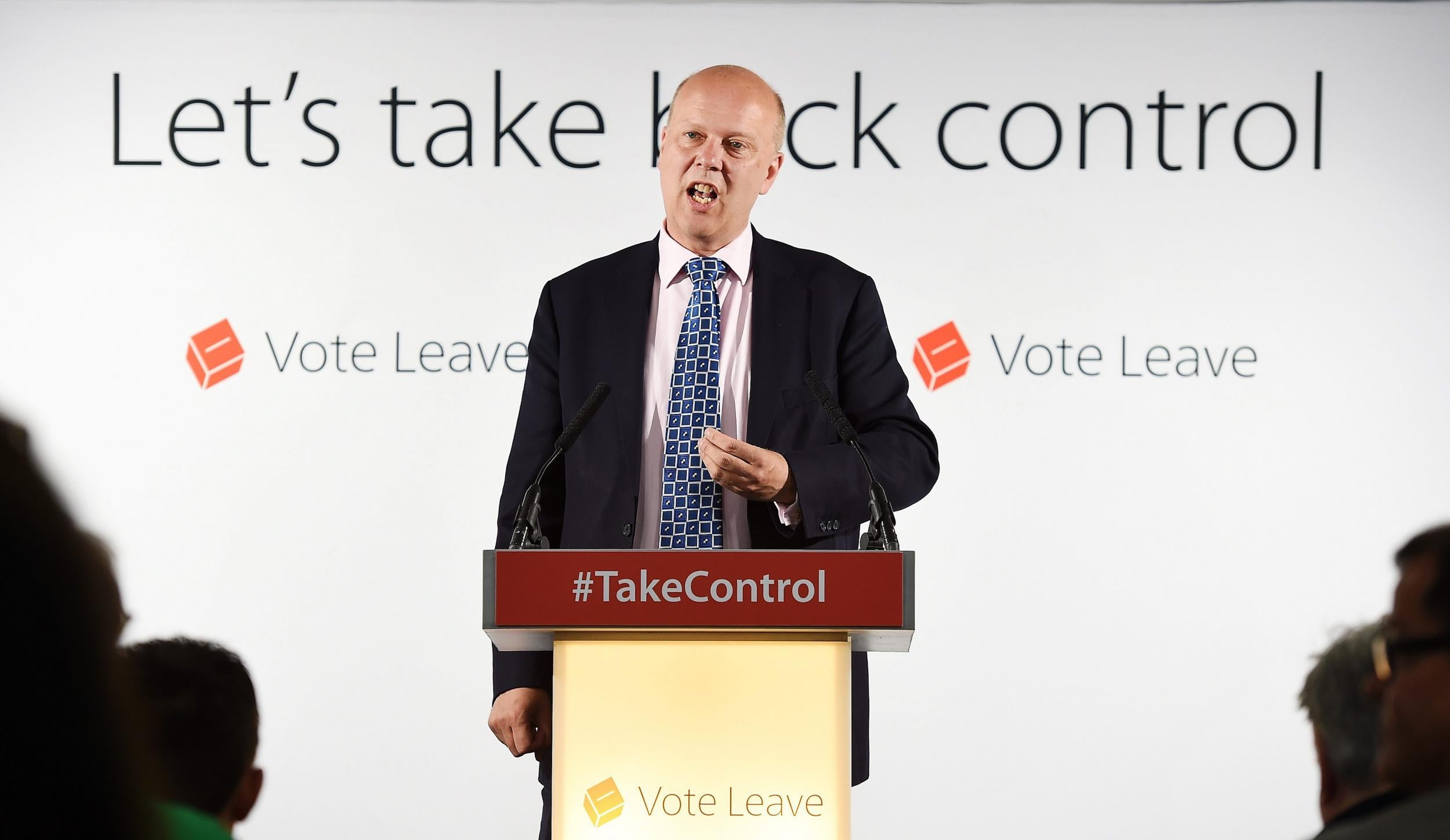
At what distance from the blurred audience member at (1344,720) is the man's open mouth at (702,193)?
1.45 m

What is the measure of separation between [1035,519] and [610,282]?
160cm

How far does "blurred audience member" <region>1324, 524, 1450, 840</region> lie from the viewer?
2.13ft

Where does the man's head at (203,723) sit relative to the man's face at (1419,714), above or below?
below

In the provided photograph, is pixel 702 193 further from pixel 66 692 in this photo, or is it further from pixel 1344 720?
pixel 66 692

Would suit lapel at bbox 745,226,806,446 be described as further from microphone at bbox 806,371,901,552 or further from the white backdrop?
the white backdrop

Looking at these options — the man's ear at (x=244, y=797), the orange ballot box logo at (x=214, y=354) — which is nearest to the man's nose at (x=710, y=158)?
the man's ear at (x=244, y=797)

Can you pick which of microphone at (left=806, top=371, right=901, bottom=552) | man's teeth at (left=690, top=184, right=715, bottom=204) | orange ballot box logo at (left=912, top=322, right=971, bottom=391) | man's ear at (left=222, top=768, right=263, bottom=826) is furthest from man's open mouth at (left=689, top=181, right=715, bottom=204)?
man's ear at (left=222, top=768, right=263, bottom=826)

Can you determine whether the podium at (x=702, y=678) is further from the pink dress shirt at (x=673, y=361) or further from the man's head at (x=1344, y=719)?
the pink dress shirt at (x=673, y=361)

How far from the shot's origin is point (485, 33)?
4.07 m

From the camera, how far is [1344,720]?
1.66m

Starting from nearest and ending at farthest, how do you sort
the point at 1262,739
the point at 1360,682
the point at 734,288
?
the point at 1360,682, the point at 734,288, the point at 1262,739

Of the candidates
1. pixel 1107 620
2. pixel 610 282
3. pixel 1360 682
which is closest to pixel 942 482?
pixel 1107 620

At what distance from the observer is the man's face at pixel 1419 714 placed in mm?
716

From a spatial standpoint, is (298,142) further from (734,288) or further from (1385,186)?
(1385,186)
